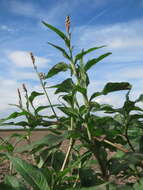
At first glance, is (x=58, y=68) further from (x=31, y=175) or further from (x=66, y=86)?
(x=31, y=175)

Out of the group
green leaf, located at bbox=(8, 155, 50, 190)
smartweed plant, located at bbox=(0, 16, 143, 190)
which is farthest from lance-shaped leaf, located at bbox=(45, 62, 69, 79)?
green leaf, located at bbox=(8, 155, 50, 190)

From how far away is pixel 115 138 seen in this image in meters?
1.11

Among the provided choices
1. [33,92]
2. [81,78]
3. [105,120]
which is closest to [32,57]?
[33,92]

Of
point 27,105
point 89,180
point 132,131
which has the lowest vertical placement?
point 89,180

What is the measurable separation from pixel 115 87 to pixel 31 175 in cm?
34

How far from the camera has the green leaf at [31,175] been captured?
0.98m

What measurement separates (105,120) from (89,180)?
0.70 ft

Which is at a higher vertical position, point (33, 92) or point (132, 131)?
point (33, 92)

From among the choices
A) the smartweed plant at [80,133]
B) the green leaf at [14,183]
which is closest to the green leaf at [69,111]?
the smartweed plant at [80,133]

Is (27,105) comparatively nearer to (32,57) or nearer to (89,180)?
(32,57)

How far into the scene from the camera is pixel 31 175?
0.99 metres

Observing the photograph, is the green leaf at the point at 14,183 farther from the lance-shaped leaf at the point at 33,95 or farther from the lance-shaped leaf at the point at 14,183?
the lance-shaped leaf at the point at 33,95

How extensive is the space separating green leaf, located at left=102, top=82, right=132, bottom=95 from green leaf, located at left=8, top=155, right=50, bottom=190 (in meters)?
0.30

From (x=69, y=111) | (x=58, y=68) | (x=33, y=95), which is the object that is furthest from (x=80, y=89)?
(x=33, y=95)
